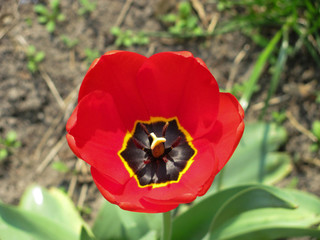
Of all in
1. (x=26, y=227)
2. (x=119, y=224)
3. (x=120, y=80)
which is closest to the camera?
(x=120, y=80)

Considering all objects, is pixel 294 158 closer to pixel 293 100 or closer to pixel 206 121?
pixel 293 100

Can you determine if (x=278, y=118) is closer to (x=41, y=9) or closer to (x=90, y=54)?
(x=90, y=54)

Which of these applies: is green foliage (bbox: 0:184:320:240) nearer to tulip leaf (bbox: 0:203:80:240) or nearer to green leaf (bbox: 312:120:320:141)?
tulip leaf (bbox: 0:203:80:240)

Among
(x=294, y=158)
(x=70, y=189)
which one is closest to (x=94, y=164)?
(x=70, y=189)

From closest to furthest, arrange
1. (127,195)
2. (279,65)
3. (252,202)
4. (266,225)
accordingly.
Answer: (127,195) → (252,202) → (266,225) → (279,65)

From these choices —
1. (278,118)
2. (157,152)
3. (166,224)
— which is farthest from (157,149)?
(278,118)
